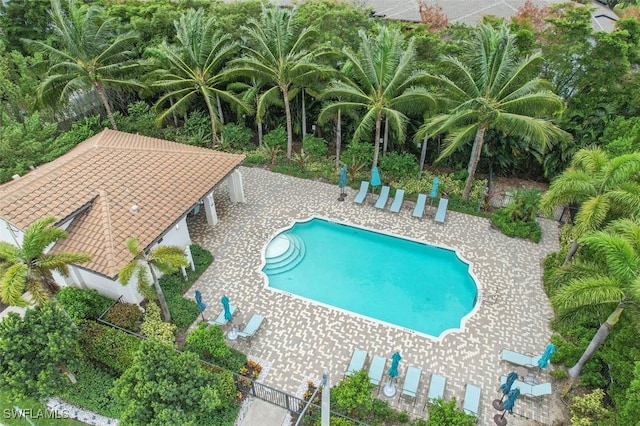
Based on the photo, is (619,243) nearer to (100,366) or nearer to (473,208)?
(473,208)

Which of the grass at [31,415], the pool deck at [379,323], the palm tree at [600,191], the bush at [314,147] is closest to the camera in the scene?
the grass at [31,415]

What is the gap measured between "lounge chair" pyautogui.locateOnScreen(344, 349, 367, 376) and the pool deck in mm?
406

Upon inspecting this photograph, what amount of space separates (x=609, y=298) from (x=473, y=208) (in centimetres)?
1121

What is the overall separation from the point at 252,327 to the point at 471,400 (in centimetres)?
773

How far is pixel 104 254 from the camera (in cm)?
1455

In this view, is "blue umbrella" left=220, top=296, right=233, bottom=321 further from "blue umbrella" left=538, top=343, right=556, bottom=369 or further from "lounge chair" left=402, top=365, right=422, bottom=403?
"blue umbrella" left=538, top=343, right=556, bottom=369

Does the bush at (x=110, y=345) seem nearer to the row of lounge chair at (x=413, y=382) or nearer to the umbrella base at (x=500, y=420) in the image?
the row of lounge chair at (x=413, y=382)

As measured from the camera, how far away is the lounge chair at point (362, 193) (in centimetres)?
2163

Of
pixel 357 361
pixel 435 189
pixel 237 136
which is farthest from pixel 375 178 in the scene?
pixel 357 361

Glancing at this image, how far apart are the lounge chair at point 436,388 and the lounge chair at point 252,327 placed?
633 cm

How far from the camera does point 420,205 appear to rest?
21141 millimetres

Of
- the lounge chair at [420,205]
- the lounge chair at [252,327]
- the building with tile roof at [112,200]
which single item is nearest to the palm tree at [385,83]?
the lounge chair at [420,205]

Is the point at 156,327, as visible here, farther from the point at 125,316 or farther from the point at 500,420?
the point at 500,420

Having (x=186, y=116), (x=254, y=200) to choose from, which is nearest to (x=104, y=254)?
(x=254, y=200)
